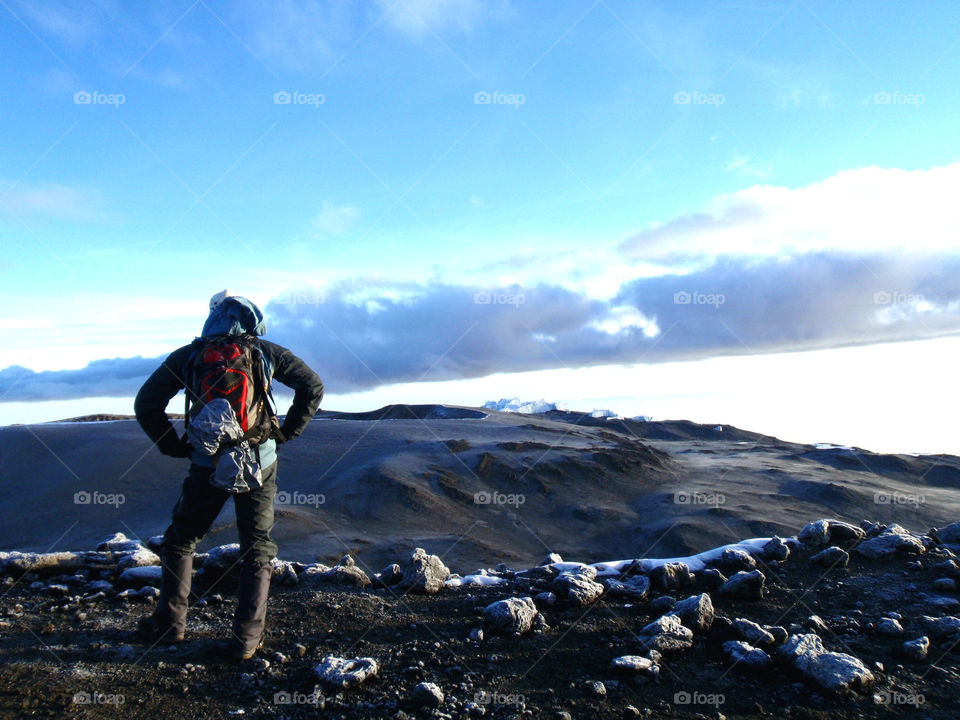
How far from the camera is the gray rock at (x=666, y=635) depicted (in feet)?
12.3

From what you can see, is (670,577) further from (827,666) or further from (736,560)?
(827,666)

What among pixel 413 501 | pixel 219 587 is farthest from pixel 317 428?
pixel 219 587

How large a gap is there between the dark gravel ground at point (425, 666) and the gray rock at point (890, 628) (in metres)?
0.04

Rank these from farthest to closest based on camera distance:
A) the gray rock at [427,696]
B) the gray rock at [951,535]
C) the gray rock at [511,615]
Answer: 1. the gray rock at [951,535]
2. the gray rock at [511,615]
3. the gray rock at [427,696]

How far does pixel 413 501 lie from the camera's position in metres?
10.4

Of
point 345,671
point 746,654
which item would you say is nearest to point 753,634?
point 746,654

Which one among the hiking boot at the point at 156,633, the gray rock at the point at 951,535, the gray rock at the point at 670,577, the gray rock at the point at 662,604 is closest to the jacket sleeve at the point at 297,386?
the hiking boot at the point at 156,633

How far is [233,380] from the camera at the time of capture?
363 cm

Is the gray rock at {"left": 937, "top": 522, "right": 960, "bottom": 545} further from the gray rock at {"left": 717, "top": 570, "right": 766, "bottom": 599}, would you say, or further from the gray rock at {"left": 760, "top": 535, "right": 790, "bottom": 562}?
the gray rock at {"left": 717, "top": 570, "right": 766, "bottom": 599}

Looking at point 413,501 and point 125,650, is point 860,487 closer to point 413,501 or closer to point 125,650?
point 413,501

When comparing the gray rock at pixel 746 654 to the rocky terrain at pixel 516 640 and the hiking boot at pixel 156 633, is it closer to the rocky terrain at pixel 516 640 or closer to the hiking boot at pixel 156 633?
the rocky terrain at pixel 516 640

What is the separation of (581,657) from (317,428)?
11591 millimetres

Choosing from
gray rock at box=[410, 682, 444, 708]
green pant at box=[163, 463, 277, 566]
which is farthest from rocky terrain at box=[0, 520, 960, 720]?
green pant at box=[163, 463, 277, 566]

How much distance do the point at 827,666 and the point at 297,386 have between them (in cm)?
345
